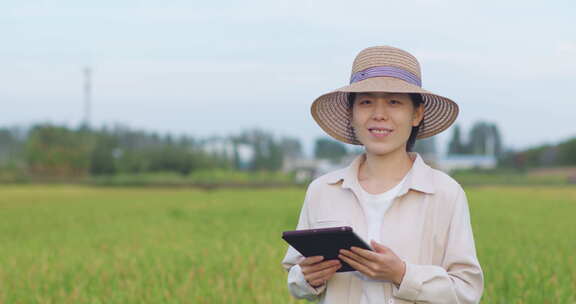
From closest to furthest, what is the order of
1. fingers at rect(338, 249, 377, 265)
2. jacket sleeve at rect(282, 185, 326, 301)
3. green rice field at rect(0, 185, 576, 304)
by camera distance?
fingers at rect(338, 249, 377, 265), jacket sleeve at rect(282, 185, 326, 301), green rice field at rect(0, 185, 576, 304)

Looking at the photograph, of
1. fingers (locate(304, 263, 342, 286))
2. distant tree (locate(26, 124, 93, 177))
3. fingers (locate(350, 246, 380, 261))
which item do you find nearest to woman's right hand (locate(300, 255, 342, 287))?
fingers (locate(304, 263, 342, 286))

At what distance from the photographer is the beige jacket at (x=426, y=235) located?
1869 mm

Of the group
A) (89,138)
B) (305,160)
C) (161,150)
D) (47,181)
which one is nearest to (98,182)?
(47,181)

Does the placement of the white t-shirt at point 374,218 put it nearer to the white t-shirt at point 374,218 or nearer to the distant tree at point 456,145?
the white t-shirt at point 374,218

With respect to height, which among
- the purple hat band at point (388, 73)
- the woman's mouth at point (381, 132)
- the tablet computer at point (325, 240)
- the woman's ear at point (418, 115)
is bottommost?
the tablet computer at point (325, 240)

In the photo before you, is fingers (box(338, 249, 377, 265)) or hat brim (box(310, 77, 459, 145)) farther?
hat brim (box(310, 77, 459, 145))

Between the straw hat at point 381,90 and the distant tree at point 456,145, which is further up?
the straw hat at point 381,90

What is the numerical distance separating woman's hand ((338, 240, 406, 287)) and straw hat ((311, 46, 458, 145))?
1.53 ft

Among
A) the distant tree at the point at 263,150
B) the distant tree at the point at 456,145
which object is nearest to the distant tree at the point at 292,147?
the distant tree at the point at 263,150

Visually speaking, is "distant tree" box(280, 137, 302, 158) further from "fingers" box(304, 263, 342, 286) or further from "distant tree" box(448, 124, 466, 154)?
"fingers" box(304, 263, 342, 286)

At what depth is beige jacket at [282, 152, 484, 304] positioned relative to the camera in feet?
6.13

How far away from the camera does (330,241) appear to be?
175 centimetres

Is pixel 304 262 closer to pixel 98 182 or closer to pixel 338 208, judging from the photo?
pixel 338 208

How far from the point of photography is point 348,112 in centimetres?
225
